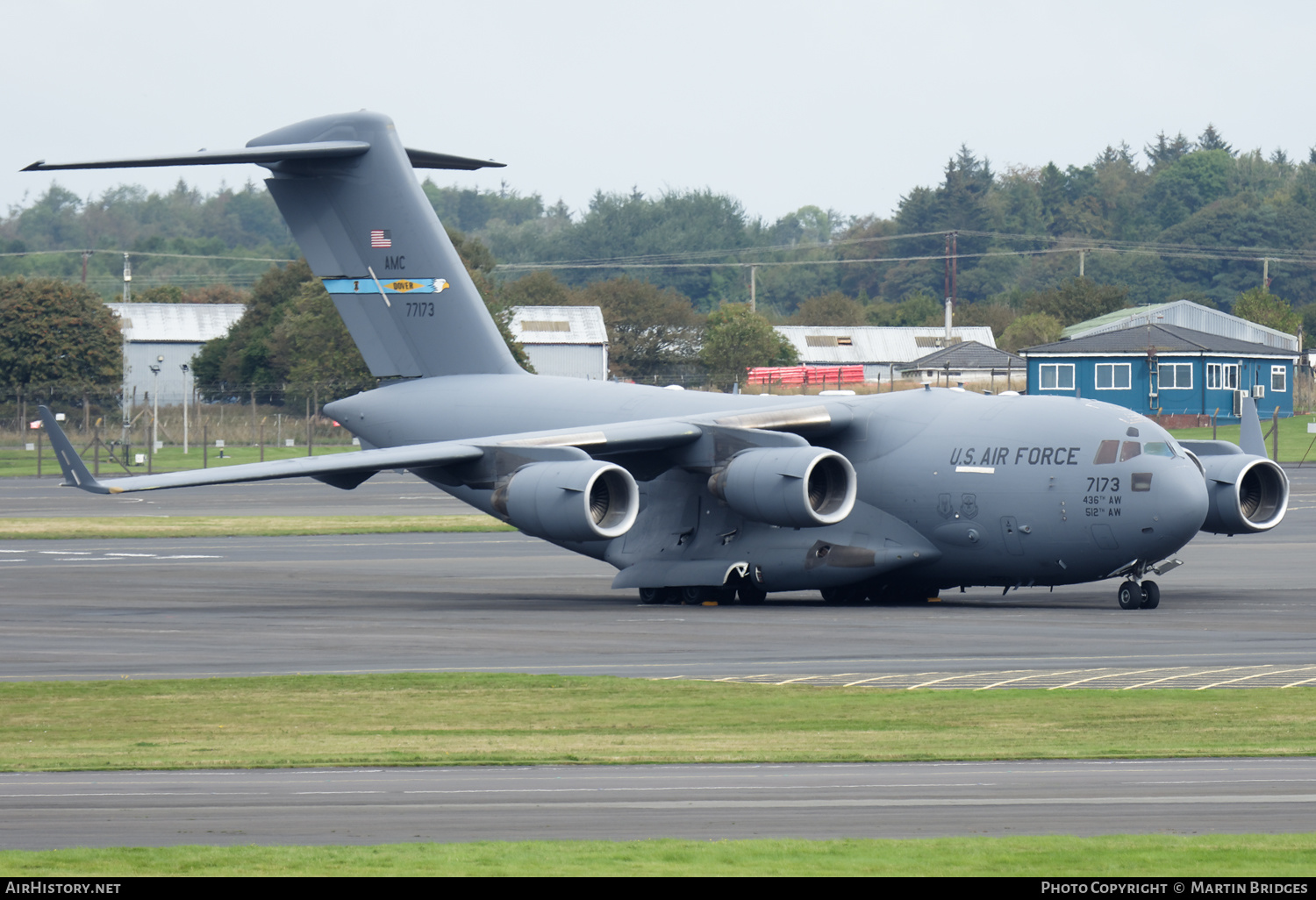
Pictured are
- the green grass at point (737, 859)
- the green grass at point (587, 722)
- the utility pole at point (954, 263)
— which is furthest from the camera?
the utility pole at point (954, 263)

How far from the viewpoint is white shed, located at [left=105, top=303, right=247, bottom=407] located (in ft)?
349

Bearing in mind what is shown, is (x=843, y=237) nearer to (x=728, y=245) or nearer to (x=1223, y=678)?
(x=728, y=245)

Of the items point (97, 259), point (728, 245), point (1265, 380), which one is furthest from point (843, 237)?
point (1265, 380)

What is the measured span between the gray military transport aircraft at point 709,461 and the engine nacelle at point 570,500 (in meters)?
0.04

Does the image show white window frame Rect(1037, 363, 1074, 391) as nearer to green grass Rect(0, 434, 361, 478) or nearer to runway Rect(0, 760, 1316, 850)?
green grass Rect(0, 434, 361, 478)

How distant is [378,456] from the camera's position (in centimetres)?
2775

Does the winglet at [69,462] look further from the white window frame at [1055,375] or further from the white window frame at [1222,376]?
the white window frame at [1222,376]

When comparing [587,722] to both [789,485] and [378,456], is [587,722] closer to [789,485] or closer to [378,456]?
[789,485]

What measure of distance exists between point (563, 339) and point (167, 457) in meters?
32.9

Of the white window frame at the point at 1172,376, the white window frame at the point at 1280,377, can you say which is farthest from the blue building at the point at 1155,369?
the white window frame at the point at 1280,377

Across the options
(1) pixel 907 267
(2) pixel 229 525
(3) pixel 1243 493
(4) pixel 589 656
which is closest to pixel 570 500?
(4) pixel 589 656

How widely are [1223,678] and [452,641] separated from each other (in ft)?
32.2

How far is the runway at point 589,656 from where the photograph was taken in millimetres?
11648

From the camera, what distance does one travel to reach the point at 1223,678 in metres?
19.6
